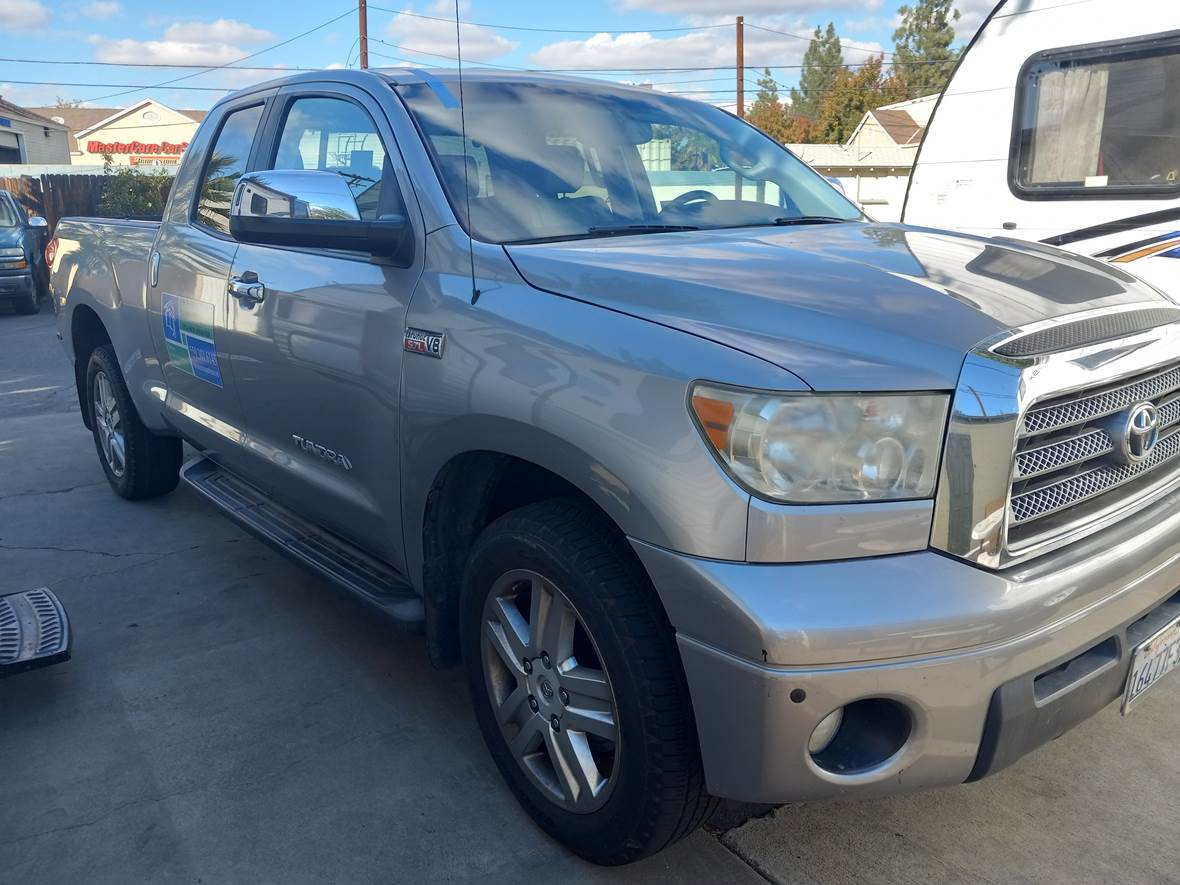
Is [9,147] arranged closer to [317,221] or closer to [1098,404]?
[317,221]

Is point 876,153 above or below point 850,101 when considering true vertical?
below

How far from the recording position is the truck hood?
201 cm

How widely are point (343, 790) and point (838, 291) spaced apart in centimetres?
184

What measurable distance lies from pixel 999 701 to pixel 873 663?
0.29m

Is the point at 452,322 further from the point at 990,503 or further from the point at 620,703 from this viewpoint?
the point at 990,503

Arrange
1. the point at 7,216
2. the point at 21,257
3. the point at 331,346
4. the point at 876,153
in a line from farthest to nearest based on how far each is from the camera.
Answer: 1. the point at 876,153
2. the point at 7,216
3. the point at 21,257
4. the point at 331,346

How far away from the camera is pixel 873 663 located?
188 cm

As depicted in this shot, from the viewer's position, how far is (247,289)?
351 centimetres

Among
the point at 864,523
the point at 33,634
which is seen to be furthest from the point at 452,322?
the point at 33,634

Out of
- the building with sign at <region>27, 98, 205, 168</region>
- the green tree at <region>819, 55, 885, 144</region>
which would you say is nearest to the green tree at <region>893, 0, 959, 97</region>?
the green tree at <region>819, 55, 885, 144</region>

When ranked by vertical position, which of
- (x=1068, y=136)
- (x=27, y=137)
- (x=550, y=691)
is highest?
(x=27, y=137)

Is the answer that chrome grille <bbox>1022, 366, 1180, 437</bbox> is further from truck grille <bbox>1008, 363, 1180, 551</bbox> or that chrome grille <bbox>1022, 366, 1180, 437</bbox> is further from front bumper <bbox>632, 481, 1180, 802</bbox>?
front bumper <bbox>632, 481, 1180, 802</bbox>

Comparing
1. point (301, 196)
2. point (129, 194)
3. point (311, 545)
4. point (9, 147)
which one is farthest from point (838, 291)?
point (9, 147)

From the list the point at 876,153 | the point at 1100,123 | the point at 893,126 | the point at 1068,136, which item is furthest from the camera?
the point at 893,126
